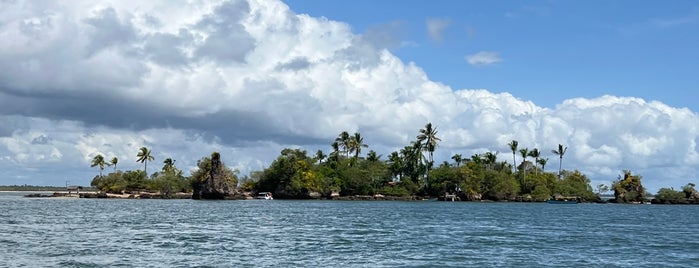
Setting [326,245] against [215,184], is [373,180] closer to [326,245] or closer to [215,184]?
[215,184]

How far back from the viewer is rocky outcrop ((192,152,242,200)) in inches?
6747

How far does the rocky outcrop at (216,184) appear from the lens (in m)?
171

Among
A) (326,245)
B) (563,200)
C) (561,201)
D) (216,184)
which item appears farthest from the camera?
(563,200)

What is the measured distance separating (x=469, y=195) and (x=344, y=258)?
141851 mm

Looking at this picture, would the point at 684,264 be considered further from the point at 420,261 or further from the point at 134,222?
the point at 134,222

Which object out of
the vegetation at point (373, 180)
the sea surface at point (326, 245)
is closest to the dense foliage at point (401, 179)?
the vegetation at point (373, 180)

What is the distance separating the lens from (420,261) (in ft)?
138

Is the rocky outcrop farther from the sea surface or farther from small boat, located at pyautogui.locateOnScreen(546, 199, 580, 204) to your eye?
the sea surface

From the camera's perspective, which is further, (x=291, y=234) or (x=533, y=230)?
(x=533, y=230)

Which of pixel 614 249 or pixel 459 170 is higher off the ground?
pixel 459 170

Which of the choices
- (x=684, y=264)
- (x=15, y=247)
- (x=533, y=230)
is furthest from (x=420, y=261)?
(x=533, y=230)

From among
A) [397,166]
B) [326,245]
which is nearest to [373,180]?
[397,166]

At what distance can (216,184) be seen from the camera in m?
172

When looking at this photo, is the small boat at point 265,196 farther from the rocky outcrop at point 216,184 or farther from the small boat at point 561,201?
the small boat at point 561,201
